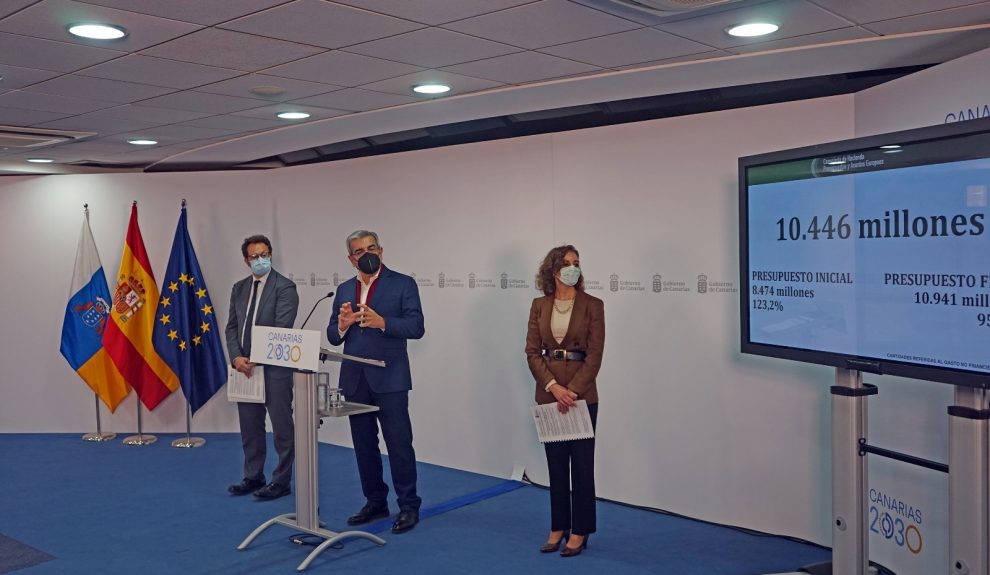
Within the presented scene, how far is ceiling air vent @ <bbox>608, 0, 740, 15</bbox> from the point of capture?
3.22m

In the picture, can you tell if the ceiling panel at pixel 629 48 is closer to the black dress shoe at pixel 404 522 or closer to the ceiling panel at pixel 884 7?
the ceiling panel at pixel 884 7

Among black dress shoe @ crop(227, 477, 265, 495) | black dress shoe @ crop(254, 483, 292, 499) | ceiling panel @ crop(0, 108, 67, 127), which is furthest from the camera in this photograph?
black dress shoe @ crop(227, 477, 265, 495)

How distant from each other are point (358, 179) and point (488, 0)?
4031 millimetres

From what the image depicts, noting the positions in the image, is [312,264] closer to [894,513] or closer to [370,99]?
[370,99]

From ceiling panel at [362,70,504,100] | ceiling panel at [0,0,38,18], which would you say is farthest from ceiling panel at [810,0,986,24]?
ceiling panel at [0,0,38,18]

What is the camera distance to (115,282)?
323 inches

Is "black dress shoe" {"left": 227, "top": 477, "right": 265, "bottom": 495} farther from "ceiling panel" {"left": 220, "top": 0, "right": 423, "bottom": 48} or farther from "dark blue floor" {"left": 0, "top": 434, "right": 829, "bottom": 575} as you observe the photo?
Result: "ceiling panel" {"left": 220, "top": 0, "right": 423, "bottom": 48}

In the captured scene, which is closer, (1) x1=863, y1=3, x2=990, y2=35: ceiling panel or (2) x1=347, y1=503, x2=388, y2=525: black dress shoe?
(1) x1=863, y1=3, x2=990, y2=35: ceiling panel

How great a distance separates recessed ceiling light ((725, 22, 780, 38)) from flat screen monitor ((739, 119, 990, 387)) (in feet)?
1.69

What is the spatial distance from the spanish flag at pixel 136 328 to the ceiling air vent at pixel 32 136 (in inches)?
51.9

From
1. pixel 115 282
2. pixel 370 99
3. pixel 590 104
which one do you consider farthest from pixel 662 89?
pixel 115 282

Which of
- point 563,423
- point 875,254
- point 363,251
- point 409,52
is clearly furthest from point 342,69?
point 875,254

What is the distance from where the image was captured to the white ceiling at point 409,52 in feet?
11.0

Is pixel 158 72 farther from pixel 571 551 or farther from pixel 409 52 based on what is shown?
pixel 571 551
